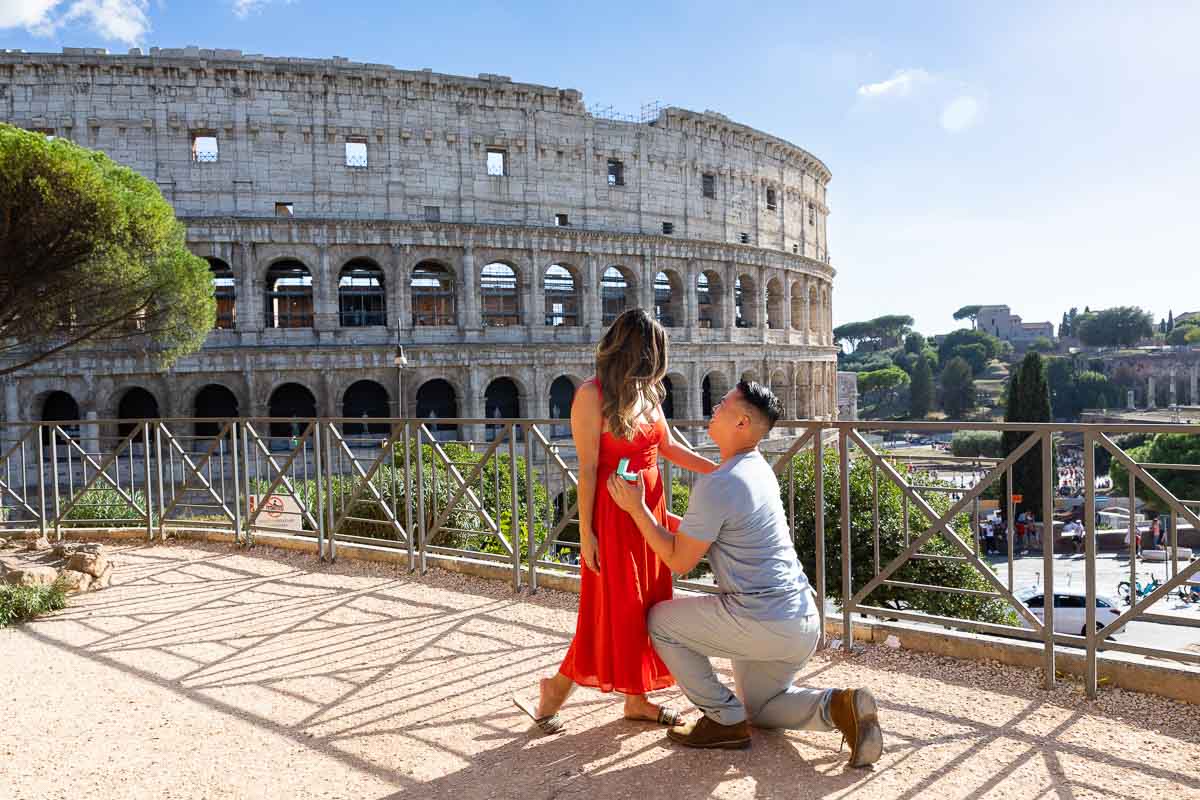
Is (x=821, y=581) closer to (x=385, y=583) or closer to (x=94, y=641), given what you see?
(x=385, y=583)

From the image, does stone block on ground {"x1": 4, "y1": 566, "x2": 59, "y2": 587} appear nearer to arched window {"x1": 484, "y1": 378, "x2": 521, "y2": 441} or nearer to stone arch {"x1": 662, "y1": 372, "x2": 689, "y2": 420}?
stone arch {"x1": 662, "y1": 372, "x2": 689, "y2": 420}

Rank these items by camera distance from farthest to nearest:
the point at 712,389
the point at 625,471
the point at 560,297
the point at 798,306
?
the point at 798,306 < the point at 560,297 < the point at 712,389 < the point at 625,471

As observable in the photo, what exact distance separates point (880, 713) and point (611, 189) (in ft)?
94.1

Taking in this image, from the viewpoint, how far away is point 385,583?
628 cm

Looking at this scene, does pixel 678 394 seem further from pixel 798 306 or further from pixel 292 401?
pixel 292 401

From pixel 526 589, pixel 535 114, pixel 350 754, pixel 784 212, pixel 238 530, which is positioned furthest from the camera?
pixel 784 212

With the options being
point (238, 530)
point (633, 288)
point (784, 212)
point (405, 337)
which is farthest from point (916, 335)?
point (238, 530)

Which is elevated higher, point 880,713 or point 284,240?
point 284,240

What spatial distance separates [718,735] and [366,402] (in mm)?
28663

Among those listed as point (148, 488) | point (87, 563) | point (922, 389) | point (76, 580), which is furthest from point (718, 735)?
point (922, 389)

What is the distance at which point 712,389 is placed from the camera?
109 feet

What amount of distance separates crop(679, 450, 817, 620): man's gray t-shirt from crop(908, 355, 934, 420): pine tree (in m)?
83.6

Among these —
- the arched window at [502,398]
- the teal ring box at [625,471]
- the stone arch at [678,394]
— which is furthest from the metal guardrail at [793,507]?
the arched window at [502,398]

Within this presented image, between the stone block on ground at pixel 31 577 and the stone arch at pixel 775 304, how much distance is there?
1258 inches
